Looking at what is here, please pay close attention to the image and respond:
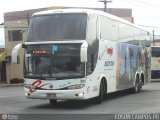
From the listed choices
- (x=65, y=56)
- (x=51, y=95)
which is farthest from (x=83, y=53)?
(x=51, y=95)

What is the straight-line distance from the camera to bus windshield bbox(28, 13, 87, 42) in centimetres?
1826

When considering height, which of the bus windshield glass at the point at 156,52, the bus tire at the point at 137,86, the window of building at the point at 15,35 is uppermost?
the window of building at the point at 15,35

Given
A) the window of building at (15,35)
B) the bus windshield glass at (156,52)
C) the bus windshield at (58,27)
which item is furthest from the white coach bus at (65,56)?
the window of building at (15,35)

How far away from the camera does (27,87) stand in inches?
725

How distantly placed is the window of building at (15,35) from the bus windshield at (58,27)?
37.8 metres

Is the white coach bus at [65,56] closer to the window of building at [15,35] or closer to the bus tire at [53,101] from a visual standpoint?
the bus tire at [53,101]

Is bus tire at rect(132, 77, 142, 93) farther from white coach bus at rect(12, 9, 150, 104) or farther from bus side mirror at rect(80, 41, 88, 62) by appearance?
bus side mirror at rect(80, 41, 88, 62)

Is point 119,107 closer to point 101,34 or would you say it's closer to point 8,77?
point 101,34

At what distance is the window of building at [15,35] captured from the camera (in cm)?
5650

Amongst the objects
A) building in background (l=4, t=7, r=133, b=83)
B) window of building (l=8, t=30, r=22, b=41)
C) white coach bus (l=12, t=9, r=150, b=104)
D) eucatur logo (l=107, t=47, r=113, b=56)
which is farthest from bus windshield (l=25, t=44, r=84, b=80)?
window of building (l=8, t=30, r=22, b=41)

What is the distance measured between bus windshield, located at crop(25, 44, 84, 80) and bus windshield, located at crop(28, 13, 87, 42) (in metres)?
0.41

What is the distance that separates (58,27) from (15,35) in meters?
38.8

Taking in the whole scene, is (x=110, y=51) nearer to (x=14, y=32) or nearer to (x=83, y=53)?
(x=83, y=53)

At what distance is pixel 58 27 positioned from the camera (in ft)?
60.7
